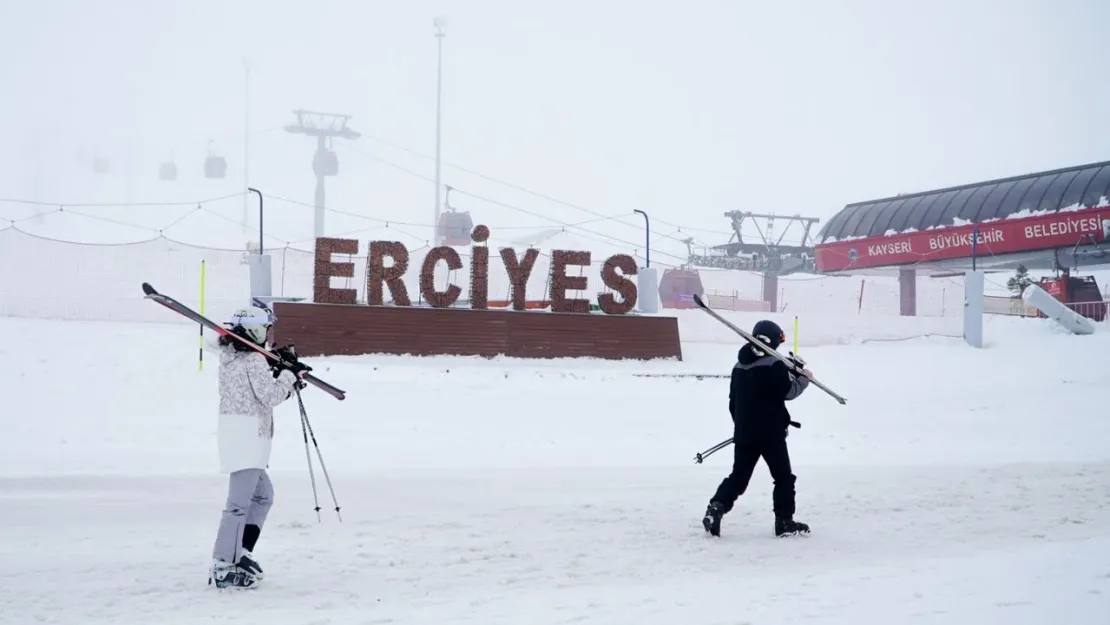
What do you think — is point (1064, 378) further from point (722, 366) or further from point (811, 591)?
point (811, 591)

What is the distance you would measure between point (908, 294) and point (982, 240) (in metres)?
5.13

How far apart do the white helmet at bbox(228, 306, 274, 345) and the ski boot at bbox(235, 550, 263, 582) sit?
4.80 ft

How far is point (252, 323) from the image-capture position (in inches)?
266

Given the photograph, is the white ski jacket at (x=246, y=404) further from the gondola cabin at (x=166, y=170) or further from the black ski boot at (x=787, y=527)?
the gondola cabin at (x=166, y=170)

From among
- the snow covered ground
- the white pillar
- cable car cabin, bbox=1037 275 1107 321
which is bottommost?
the snow covered ground

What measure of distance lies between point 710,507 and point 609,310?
16.6 metres

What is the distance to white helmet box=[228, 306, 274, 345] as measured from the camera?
22.1 ft

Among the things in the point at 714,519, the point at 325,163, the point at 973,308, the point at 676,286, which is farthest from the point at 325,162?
the point at 714,519

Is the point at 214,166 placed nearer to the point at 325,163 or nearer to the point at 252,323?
the point at 325,163

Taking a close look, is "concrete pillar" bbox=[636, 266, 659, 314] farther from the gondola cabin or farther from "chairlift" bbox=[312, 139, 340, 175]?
the gondola cabin

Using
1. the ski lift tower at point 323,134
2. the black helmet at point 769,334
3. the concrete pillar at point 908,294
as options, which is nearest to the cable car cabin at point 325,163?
the ski lift tower at point 323,134

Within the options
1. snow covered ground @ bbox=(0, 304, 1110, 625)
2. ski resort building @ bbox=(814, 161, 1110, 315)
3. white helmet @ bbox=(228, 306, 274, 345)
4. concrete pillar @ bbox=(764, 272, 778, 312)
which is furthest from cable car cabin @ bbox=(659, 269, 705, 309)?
white helmet @ bbox=(228, 306, 274, 345)

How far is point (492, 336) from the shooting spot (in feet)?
77.4

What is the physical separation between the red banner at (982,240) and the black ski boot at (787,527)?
27993 millimetres
